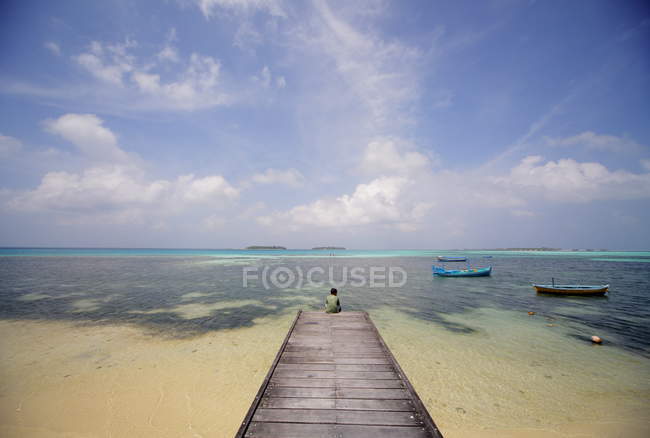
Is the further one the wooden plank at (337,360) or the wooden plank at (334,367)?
the wooden plank at (337,360)

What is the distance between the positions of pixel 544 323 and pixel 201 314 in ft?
81.2

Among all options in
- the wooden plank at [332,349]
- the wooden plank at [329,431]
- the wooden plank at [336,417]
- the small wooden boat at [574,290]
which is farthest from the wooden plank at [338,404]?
the small wooden boat at [574,290]

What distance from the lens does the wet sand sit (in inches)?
293

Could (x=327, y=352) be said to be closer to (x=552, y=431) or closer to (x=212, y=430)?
(x=212, y=430)

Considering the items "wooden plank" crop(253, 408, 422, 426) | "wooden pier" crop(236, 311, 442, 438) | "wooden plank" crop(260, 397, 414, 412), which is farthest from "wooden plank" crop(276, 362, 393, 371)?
"wooden plank" crop(253, 408, 422, 426)

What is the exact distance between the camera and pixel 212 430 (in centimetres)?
723

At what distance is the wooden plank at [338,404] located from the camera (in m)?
5.54

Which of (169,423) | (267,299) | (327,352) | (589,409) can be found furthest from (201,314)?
(589,409)

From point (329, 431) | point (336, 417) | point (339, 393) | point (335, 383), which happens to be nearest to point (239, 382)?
point (335, 383)

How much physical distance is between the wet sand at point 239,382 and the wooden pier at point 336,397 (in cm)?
245

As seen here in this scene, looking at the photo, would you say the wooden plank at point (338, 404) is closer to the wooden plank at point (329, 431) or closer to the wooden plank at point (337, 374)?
the wooden plank at point (329, 431)

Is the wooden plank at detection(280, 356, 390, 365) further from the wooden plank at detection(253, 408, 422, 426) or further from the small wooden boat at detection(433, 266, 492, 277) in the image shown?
the small wooden boat at detection(433, 266, 492, 277)

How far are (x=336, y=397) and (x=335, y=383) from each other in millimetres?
609

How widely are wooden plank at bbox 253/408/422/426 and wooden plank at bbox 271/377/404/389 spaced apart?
967 millimetres
